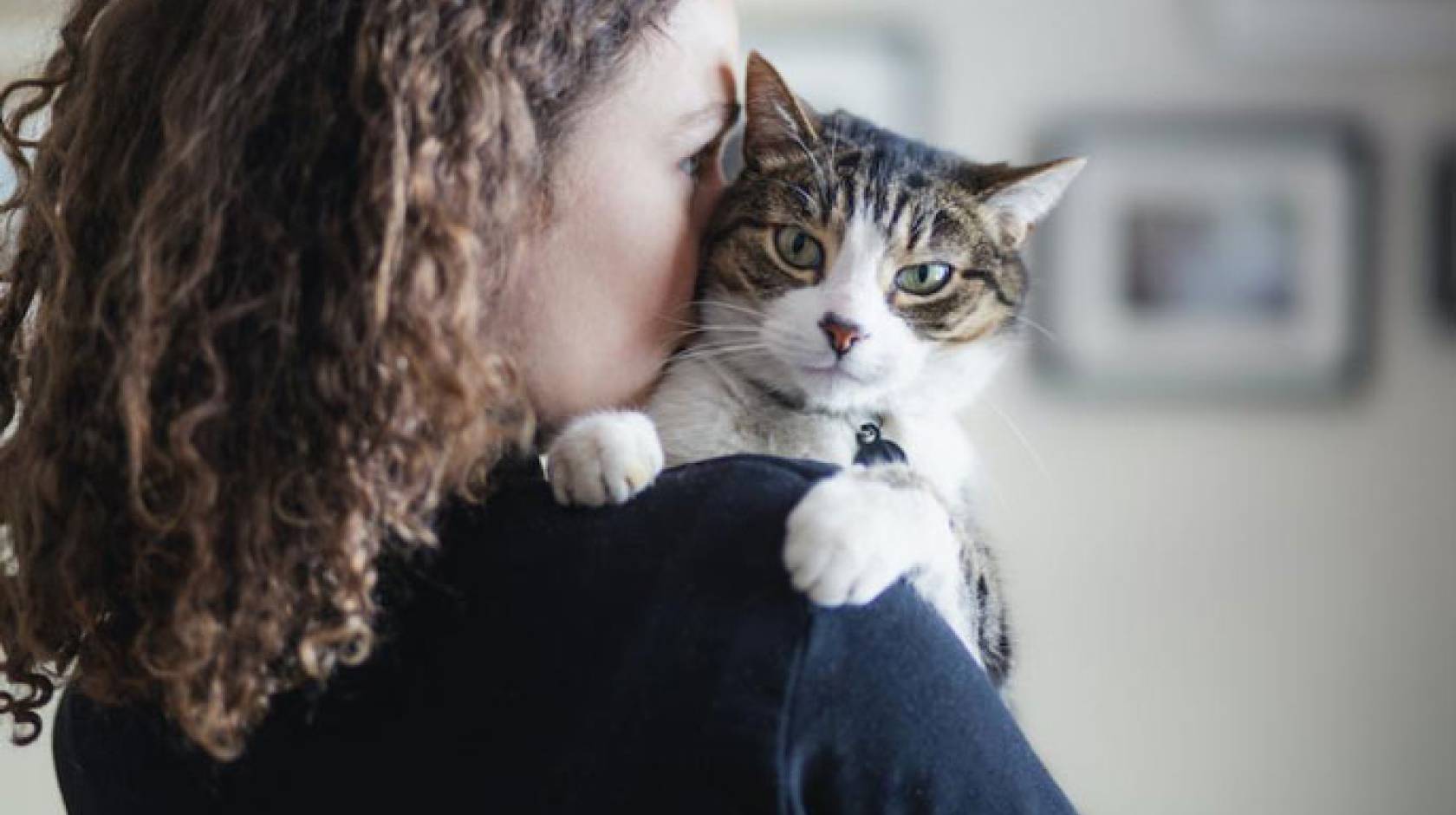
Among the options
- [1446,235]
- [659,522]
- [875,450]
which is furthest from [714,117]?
[1446,235]

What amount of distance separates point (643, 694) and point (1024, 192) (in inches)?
29.4

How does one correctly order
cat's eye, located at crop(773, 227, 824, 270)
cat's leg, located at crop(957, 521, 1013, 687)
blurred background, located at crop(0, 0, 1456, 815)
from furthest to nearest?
blurred background, located at crop(0, 0, 1456, 815) → cat's eye, located at crop(773, 227, 824, 270) → cat's leg, located at crop(957, 521, 1013, 687)

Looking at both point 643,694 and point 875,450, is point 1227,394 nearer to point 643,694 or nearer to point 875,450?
point 875,450

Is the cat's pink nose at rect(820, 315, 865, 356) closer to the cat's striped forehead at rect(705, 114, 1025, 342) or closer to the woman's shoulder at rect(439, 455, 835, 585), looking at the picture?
the cat's striped forehead at rect(705, 114, 1025, 342)

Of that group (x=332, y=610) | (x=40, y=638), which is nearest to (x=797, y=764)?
(x=332, y=610)

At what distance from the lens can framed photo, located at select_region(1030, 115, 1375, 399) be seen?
2551 mm

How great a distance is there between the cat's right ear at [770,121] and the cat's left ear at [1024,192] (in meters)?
0.18

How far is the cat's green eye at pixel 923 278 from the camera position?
4.01ft

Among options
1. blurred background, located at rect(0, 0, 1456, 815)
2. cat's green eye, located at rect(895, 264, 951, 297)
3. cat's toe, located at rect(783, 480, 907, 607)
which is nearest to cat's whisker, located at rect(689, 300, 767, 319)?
cat's green eye, located at rect(895, 264, 951, 297)

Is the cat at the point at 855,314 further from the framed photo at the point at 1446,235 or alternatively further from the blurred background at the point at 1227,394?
the framed photo at the point at 1446,235

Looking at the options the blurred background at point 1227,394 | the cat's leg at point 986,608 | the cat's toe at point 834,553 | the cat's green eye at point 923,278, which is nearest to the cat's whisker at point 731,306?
the cat's green eye at point 923,278

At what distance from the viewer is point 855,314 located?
115 cm

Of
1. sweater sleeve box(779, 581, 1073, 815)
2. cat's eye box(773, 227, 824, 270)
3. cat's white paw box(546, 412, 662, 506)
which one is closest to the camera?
sweater sleeve box(779, 581, 1073, 815)

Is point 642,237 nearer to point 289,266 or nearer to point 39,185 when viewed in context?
point 289,266
